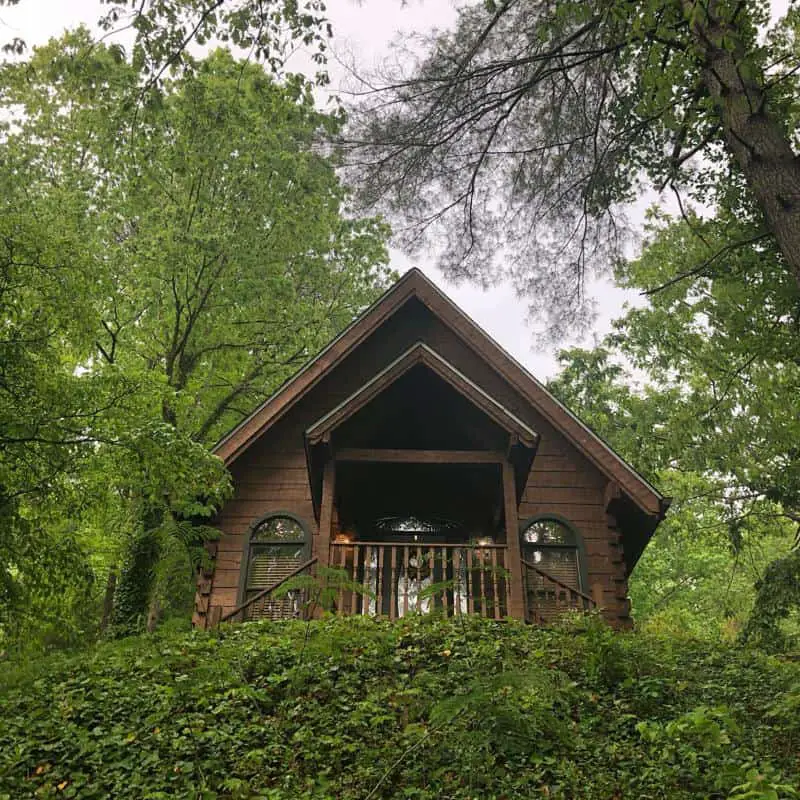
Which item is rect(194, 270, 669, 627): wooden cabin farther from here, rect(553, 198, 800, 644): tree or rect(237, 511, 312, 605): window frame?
rect(553, 198, 800, 644): tree

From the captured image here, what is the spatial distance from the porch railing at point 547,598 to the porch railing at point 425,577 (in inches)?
17.2

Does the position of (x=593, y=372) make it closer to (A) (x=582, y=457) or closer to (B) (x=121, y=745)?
(A) (x=582, y=457)

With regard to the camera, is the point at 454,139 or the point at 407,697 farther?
A: the point at 454,139

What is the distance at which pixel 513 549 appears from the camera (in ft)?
31.2

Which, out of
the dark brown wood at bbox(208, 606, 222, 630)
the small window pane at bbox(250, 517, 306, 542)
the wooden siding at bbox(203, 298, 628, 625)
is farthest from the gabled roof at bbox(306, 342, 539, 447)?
the dark brown wood at bbox(208, 606, 222, 630)

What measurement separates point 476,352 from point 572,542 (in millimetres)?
3753

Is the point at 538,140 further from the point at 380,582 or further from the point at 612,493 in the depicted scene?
the point at 380,582

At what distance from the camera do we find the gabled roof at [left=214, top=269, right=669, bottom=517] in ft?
36.0

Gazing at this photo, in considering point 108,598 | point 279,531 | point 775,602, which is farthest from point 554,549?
point 108,598

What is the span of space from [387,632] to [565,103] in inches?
285

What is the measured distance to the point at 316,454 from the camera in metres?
10.0

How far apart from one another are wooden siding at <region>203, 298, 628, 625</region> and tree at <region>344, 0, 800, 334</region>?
296 centimetres

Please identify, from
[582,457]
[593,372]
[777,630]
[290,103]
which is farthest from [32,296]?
[593,372]

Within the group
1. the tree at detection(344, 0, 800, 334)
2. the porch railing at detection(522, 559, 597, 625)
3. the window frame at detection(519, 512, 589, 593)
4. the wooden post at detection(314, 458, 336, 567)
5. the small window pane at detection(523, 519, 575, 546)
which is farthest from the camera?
the small window pane at detection(523, 519, 575, 546)
